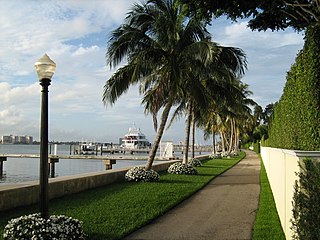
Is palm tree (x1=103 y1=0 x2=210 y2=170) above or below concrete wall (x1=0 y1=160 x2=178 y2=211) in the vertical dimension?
above

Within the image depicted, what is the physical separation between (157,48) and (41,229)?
37.6 ft

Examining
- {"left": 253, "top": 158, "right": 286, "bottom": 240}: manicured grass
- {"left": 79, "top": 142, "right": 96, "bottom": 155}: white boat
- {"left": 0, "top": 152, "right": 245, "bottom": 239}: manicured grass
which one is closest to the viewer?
{"left": 253, "top": 158, "right": 286, "bottom": 240}: manicured grass

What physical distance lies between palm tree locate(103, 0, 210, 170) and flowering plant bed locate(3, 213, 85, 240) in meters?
9.74

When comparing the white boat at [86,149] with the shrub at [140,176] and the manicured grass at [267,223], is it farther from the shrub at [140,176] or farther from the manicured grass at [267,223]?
the manicured grass at [267,223]

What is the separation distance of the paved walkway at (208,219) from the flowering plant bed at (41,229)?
4.01 ft

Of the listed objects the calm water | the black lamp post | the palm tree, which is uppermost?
the palm tree

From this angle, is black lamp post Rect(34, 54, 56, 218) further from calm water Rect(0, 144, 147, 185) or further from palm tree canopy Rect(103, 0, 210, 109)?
calm water Rect(0, 144, 147, 185)

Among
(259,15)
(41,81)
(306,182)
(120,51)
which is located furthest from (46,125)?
(120,51)

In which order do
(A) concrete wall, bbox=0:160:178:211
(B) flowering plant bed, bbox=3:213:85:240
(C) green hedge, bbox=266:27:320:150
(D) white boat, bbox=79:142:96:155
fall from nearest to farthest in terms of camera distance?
(B) flowering plant bed, bbox=3:213:85:240 < (C) green hedge, bbox=266:27:320:150 < (A) concrete wall, bbox=0:160:178:211 < (D) white boat, bbox=79:142:96:155

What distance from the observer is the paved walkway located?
25.4ft

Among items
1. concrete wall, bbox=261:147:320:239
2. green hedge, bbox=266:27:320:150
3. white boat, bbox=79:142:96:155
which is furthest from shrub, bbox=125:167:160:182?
white boat, bbox=79:142:96:155

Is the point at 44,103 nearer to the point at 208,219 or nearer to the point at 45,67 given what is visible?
the point at 45,67

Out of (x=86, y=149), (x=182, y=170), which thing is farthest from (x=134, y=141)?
(x=182, y=170)

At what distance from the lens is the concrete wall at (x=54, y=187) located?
9.69 meters
